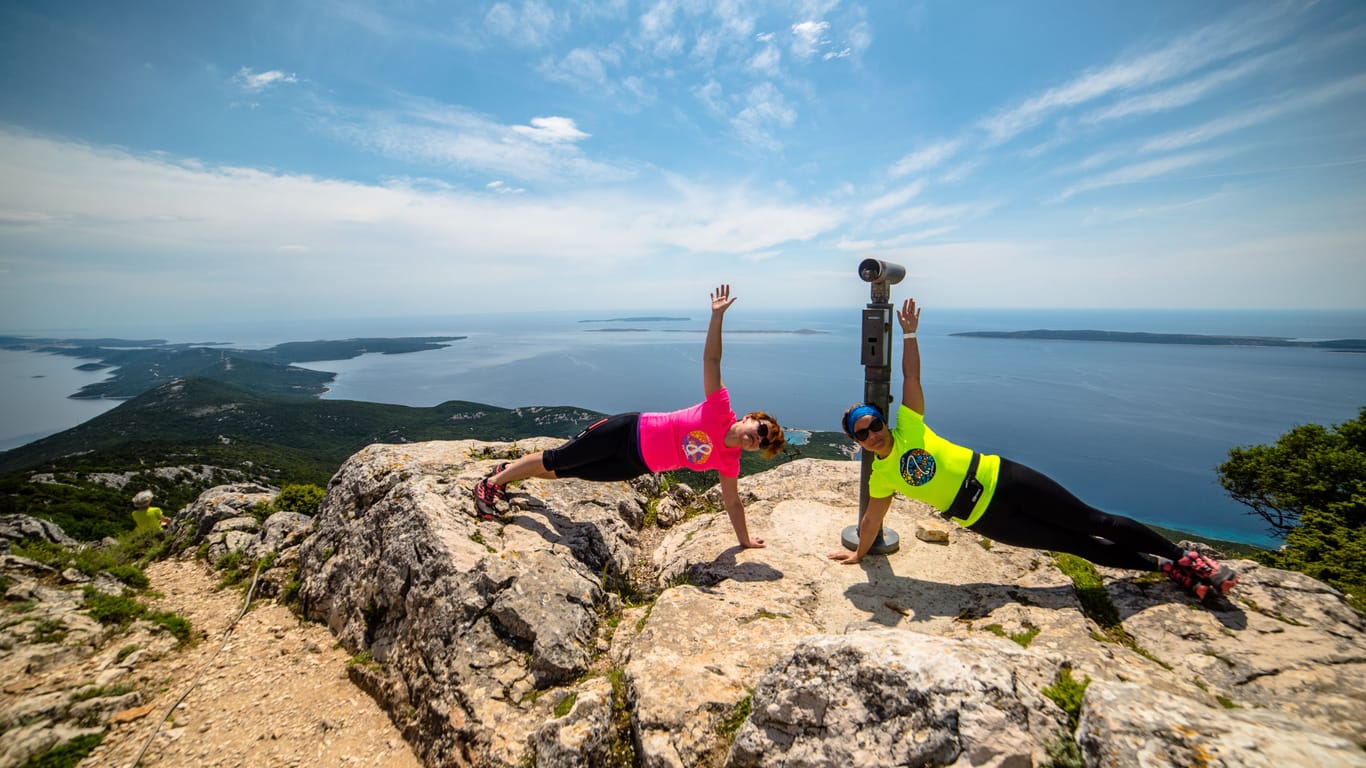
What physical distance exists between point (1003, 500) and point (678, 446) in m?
3.43

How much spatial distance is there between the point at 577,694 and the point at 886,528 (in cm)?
451

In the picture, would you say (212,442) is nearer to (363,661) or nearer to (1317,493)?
(363,661)

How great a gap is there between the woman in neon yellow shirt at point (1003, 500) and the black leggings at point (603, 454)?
2574mm

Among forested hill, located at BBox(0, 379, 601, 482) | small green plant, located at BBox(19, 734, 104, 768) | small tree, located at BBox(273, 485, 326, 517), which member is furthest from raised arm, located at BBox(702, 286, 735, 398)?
forested hill, located at BBox(0, 379, 601, 482)

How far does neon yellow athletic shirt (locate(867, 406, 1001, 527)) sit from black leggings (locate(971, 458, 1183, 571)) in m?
0.12

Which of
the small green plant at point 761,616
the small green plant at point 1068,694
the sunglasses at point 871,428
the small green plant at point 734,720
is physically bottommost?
the small green plant at point 734,720

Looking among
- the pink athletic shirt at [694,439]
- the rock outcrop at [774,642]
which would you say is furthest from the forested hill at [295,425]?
the pink athletic shirt at [694,439]

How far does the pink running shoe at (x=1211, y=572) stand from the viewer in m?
4.49

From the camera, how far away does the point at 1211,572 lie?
15.1 ft

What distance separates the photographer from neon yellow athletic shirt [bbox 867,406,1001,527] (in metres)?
5.09

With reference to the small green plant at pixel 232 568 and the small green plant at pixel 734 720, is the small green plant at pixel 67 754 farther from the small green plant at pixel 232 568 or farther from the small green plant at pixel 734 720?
the small green plant at pixel 734 720

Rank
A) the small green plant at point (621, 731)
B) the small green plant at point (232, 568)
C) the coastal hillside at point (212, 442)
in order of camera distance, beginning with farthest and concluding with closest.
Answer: the coastal hillside at point (212, 442) < the small green plant at point (232, 568) < the small green plant at point (621, 731)

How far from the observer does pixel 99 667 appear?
18.3ft

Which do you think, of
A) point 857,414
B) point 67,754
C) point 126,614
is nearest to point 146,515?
point 126,614
